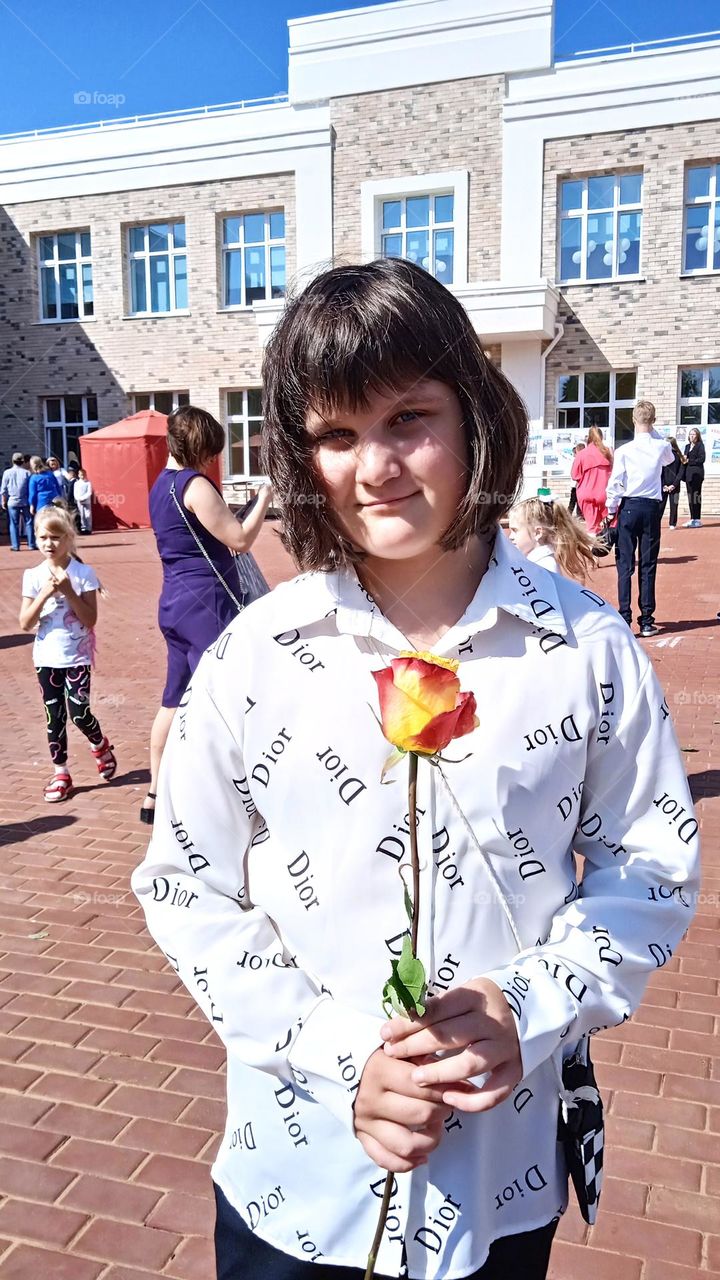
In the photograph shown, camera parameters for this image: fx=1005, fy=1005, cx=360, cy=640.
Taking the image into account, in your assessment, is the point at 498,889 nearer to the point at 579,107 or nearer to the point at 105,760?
the point at 105,760

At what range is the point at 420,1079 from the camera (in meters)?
1.11

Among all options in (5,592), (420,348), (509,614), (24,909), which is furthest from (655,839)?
(5,592)

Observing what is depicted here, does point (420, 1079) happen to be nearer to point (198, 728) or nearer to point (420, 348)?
point (198, 728)

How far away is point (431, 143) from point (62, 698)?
74.6ft

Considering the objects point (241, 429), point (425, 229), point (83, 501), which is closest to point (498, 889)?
point (83, 501)

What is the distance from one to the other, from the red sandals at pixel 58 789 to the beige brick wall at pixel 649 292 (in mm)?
20256

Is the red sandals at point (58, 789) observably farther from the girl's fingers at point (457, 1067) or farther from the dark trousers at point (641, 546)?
the dark trousers at point (641, 546)

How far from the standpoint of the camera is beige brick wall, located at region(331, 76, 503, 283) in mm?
24094

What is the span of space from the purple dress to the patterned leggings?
1572mm

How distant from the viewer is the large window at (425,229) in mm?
25125

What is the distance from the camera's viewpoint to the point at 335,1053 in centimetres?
122

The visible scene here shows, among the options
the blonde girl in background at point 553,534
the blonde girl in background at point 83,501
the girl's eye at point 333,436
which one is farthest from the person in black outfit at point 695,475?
the girl's eye at point 333,436

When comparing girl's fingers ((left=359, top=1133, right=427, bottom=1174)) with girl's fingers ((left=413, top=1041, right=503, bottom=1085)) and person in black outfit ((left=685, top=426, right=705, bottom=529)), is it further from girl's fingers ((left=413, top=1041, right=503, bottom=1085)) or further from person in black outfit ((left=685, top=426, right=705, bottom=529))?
person in black outfit ((left=685, top=426, right=705, bottom=529))

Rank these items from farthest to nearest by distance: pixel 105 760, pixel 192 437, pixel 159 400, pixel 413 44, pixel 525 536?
pixel 159 400, pixel 413 44, pixel 105 760, pixel 525 536, pixel 192 437
